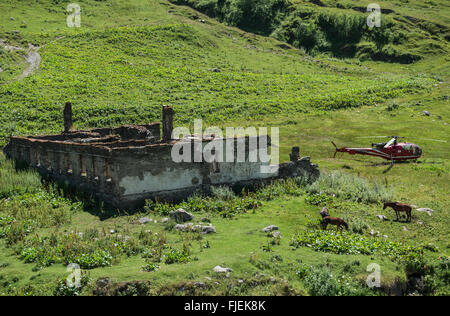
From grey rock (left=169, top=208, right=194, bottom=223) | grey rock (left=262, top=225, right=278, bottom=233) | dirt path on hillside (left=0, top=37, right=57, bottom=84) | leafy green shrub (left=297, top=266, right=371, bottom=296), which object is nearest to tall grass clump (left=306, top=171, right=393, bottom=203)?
grey rock (left=262, top=225, right=278, bottom=233)

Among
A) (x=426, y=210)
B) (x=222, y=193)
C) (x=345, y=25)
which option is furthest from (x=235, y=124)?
(x=345, y=25)

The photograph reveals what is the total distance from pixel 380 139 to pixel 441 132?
6890 mm

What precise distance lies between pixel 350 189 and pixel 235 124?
77.7ft

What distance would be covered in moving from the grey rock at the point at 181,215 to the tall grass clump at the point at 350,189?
7399 millimetres

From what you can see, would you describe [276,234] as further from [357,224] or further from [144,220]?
[144,220]

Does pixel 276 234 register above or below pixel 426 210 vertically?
below

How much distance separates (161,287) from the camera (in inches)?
557

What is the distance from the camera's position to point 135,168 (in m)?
22.7

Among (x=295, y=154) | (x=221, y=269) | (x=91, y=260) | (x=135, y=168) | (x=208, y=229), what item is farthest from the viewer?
(x=295, y=154)

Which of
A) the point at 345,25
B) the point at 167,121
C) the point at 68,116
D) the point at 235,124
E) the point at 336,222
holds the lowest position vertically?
the point at 336,222

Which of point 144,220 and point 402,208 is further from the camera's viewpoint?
point 402,208
